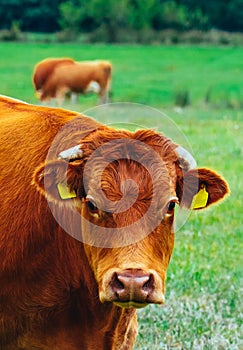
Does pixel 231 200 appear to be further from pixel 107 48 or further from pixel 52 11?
pixel 52 11

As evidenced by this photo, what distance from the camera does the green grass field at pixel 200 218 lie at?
5.61 metres

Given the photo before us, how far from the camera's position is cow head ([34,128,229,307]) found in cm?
346

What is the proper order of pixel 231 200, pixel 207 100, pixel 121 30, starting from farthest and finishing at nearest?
pixel 121 30
pixel 207 100
pixel 231 200

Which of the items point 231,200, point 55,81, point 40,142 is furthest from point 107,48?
point 40,142

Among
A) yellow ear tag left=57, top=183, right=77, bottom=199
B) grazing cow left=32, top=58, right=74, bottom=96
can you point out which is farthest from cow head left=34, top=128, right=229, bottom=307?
grazing cow left=32, top=58, right=74, bottom=96

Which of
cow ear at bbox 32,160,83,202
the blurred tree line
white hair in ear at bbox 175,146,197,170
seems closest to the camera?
cow ear at bbox 32,160,83,202

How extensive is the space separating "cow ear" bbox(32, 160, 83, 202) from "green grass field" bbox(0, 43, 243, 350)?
1.86 ft

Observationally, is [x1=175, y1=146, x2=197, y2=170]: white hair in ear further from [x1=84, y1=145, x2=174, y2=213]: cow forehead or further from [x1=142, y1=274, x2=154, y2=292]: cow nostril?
[x1=142, y1=274, x2=154, y2=292]: cow nostril

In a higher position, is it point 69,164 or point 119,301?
point 69,164

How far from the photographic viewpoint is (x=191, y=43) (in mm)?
48438

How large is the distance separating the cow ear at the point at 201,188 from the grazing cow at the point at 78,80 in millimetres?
20955

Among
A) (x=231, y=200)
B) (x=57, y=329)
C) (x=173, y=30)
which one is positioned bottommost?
(x=173, y=30)

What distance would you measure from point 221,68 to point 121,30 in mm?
14953

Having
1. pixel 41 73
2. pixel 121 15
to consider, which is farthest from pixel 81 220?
pixel 121 15
